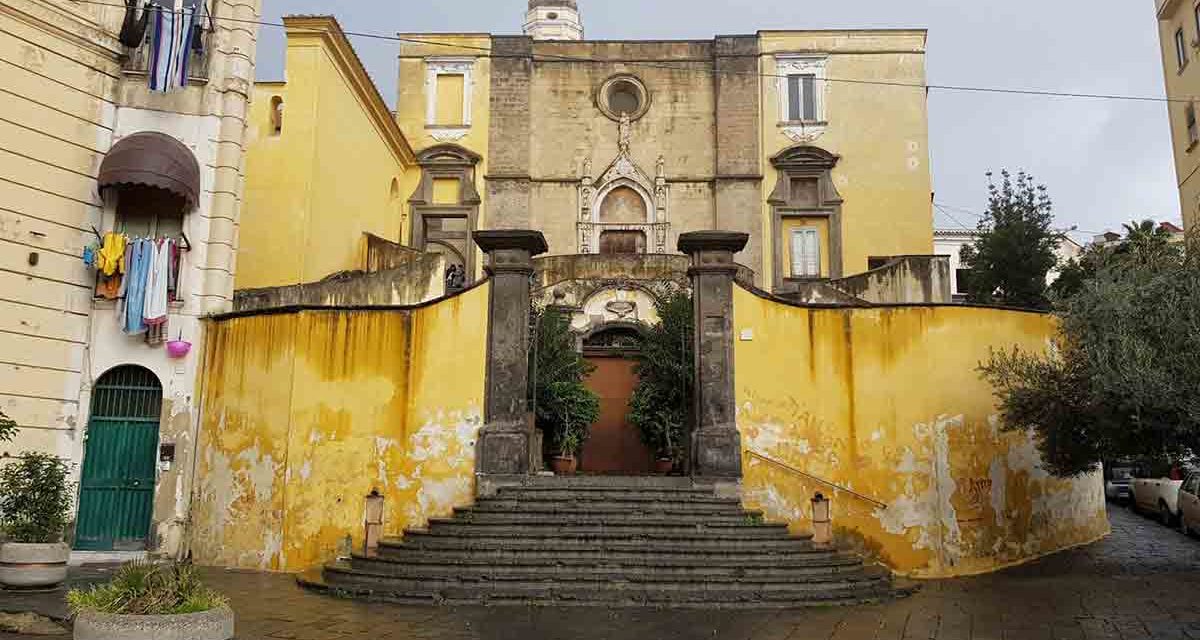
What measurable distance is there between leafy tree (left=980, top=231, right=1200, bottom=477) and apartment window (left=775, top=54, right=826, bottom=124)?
54.2ft

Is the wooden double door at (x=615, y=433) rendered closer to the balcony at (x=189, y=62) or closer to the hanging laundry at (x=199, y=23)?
the balcony at (x=189, y=62)

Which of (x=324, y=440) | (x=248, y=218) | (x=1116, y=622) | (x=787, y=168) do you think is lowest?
(x=1116, y=622)

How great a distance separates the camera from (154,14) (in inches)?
578

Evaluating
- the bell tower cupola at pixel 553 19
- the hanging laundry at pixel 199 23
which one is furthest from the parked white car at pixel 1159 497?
the bell tower cupola at pixel 553 19

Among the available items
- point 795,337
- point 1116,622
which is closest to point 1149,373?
point 1116,622

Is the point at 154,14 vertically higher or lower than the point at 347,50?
lower

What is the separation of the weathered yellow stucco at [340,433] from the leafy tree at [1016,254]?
20917 mm

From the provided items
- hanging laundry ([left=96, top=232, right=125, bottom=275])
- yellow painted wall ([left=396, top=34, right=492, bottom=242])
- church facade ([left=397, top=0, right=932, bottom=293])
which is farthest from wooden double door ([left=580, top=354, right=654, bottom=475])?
yellow painted wall ([left=396, top=34, right=492, bottom=242])

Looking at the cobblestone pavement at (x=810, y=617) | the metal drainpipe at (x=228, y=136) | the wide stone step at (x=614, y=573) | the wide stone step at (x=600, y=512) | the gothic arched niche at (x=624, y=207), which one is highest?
the gothic arched niche at (x=624, y=207)

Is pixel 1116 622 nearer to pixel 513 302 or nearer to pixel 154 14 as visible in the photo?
pixel 513 302

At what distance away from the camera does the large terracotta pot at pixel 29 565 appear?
10188mm

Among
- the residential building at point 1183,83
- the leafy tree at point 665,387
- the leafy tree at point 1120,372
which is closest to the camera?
the leafy tree at point 1120,372

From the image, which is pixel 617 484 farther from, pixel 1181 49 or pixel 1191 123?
pixel 1181 49

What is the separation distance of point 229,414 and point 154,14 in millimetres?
6566
